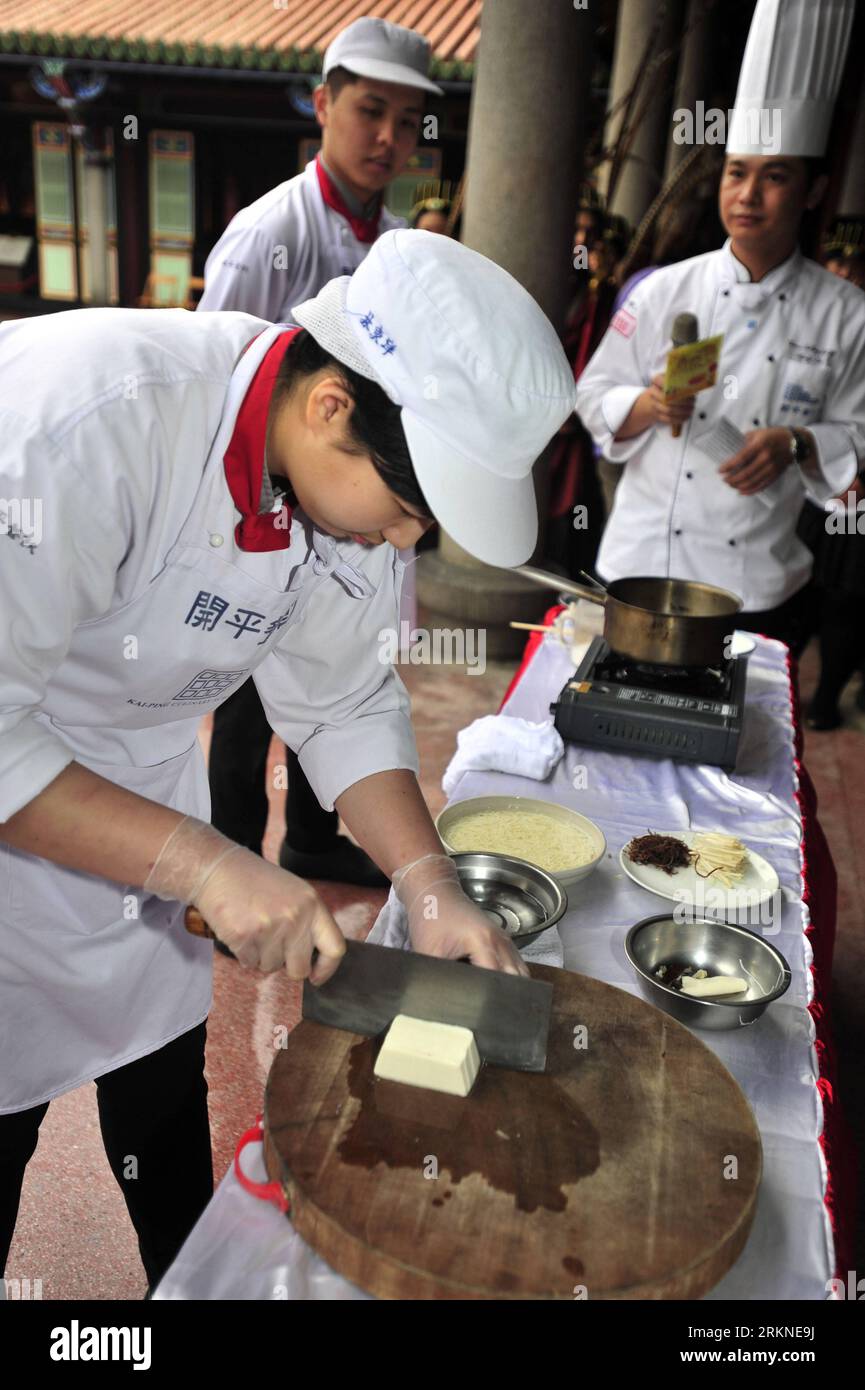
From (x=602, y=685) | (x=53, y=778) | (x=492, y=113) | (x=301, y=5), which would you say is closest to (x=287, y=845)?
(x=602, y=685)

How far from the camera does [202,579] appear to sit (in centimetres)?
131

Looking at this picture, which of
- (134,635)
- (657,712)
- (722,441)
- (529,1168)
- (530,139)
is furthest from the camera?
(530,139)

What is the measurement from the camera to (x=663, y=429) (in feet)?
10.6

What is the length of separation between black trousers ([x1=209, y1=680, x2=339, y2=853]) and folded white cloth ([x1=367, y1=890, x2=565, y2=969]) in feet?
4.39

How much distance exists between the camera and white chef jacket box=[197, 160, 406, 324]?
274 centimetres

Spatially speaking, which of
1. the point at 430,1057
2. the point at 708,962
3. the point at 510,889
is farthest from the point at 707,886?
the point at 430,1057

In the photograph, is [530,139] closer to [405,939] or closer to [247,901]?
[405,939]

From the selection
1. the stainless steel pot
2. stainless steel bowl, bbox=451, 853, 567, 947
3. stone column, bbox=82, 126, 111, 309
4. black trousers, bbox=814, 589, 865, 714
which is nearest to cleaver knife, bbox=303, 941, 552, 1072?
stainless steel bowl, bbox=451, 853, 567, 947

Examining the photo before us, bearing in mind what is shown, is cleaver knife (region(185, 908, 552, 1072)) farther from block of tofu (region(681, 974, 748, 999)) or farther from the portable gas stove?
the portable gas stove

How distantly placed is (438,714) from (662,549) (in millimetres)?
1708

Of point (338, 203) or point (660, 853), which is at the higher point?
point (338, 203)

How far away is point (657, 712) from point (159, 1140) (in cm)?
128

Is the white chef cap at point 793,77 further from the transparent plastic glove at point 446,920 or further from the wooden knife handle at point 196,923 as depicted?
the wooden knife handle at point 196,923

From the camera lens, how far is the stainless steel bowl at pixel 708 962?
4.76ft
